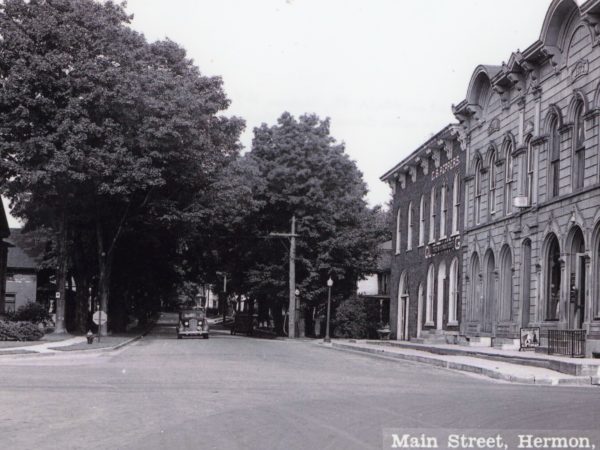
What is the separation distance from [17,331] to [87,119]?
353 inches

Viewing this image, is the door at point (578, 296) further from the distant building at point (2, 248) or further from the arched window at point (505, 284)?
the distant building at point (2, 248)

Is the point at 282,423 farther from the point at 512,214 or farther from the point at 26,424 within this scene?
the point at 512,214

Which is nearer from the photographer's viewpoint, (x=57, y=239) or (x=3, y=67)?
(x=3, y=67)

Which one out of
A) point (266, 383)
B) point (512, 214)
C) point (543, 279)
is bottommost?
point (266, 383)

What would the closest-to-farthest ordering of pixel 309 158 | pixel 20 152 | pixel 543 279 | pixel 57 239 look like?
pixel 543 279 < pixel 20 152 < pixel 57 239 < pixel 309 158

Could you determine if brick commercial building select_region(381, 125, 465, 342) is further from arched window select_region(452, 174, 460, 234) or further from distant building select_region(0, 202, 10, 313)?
distant building select_region(0, 202, 10, 313)

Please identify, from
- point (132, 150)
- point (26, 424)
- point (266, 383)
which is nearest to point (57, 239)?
point (132, 150)

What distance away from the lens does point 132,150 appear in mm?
41125

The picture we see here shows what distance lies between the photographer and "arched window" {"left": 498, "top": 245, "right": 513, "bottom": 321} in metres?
34.2

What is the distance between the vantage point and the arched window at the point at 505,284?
112ft

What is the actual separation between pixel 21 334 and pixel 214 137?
15265 millimetres

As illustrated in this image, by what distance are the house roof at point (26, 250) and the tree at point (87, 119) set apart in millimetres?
15460

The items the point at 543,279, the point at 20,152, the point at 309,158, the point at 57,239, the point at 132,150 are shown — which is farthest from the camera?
the point at 309,158

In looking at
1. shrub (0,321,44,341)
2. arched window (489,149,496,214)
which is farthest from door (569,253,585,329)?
shrub (0,321,44,341)
